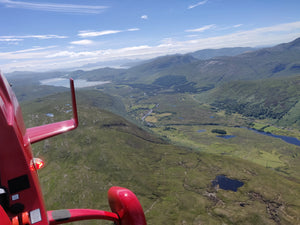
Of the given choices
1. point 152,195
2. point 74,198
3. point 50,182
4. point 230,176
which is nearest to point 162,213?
point 152,195

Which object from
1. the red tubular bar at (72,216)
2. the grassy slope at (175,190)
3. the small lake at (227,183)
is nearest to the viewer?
the red tubular bar at (72,216)

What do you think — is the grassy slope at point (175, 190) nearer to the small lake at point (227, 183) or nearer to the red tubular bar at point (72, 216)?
the small lake at point (227, 183)

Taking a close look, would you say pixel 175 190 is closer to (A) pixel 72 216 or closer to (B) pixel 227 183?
(B) pixel 227 183

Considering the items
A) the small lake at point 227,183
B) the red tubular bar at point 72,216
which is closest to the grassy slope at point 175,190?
the small lake at point 227,183

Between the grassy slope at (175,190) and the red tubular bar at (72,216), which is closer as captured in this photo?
the red tubular bar at (72,216)

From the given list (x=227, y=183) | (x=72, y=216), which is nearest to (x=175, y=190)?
(x=227, y=183)

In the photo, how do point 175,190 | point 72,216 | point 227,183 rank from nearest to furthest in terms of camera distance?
point 72,216 < point 175,190 < point 227,183

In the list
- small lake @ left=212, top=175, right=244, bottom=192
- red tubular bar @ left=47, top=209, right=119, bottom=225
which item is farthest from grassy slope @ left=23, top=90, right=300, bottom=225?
red tubular bar @ left=47, top=209, right=119, bottom=225

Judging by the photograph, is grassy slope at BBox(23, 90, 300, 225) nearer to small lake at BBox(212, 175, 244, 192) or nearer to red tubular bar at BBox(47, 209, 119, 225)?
small lake at BBox(212, 175, 244, 192)

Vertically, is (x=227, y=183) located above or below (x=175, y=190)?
below
